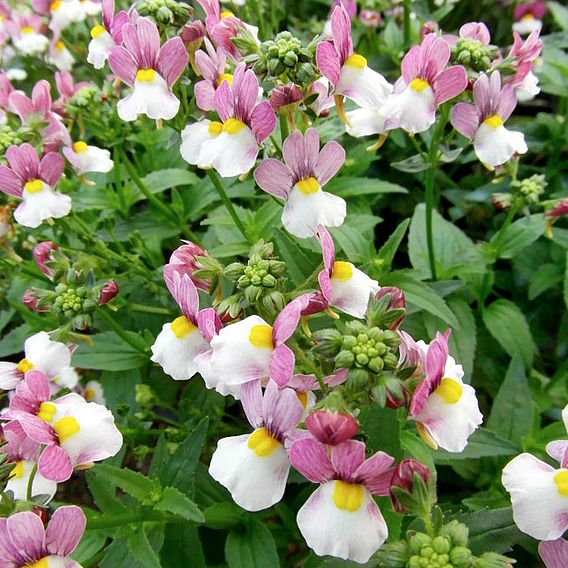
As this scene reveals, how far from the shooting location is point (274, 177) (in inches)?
53.8

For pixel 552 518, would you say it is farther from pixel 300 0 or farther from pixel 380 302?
pixel 300 0

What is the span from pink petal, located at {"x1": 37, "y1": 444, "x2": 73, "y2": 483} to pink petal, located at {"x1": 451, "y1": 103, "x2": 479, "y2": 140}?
1142 millimetres

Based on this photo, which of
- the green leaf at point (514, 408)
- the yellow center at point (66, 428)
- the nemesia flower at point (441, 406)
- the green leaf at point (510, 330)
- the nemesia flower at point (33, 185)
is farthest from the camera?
the green leaf at point (510, 330)

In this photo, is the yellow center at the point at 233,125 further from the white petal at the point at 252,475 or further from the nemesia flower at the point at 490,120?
the white petal at the point at 252,475

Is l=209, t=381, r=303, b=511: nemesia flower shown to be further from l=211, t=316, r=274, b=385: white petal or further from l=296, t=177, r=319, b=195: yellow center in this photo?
l=296, t=177, r=319, b=195: yellow center

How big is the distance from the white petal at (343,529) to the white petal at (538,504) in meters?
0.23

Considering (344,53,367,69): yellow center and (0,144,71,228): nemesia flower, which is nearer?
(344,53,367,69): yellow center

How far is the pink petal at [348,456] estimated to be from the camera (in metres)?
0.96

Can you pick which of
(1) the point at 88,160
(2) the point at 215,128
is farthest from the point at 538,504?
(1) the point at 88,160

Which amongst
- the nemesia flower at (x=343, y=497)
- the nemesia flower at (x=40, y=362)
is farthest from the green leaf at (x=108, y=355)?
the nemesia flower at (x=343, y=497)

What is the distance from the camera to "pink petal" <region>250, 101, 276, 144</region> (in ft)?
4.25

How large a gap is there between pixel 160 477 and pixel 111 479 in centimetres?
13

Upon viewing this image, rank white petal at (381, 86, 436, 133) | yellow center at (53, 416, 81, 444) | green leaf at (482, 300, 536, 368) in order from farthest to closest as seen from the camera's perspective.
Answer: green leaf at (482, 300, 536, 368) < white petal at (381, 86, 436, 133) < yellow center at (53, 416, 81, 444)

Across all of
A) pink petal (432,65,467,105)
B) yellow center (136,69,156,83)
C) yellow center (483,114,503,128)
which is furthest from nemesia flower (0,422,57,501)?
yellow center (483,114,503,128)
